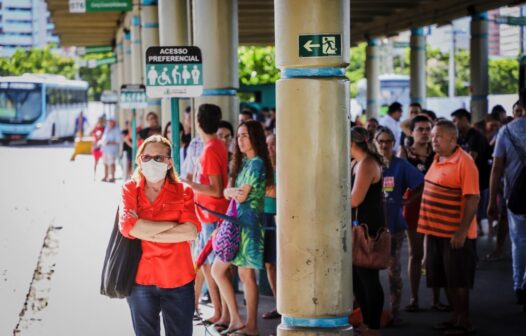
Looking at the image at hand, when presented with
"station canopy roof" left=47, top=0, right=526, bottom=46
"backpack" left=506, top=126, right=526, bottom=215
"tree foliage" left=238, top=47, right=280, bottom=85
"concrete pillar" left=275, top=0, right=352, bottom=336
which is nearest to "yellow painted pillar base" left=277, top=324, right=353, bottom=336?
A: "concrete pillar" left=275, top=0, right=352, bottom=336

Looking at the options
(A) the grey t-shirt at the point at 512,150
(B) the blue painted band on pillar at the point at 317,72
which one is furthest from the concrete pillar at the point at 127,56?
(B) the blue painted band on pillar at the point at 317,72

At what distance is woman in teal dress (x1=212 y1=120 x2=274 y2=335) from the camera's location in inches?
379

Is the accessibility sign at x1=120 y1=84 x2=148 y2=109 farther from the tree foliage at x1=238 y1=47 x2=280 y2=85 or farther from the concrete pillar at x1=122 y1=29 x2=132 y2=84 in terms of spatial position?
the tree foliage at x1=238 y1=47 x2=280 y2=85

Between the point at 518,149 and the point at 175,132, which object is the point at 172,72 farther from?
the point at 518,149

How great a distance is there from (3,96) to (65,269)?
41225 mm

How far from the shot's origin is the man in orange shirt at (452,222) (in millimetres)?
9570

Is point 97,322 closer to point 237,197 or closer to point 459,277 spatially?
point 237,197

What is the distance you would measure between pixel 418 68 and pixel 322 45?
102 ft

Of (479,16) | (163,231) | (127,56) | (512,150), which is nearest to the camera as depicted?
(163,231)

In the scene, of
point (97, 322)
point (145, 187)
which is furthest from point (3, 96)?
point (145, 187)

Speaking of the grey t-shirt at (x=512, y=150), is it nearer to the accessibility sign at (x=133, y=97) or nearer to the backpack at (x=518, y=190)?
the backpack at (x=518, y=190)

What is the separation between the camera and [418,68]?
37.4 meters

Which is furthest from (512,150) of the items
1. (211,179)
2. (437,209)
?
(211,179)

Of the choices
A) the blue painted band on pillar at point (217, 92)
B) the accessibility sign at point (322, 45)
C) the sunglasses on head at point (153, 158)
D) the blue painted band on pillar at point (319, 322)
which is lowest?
the blue painted band on pillar at point (319, 322)
